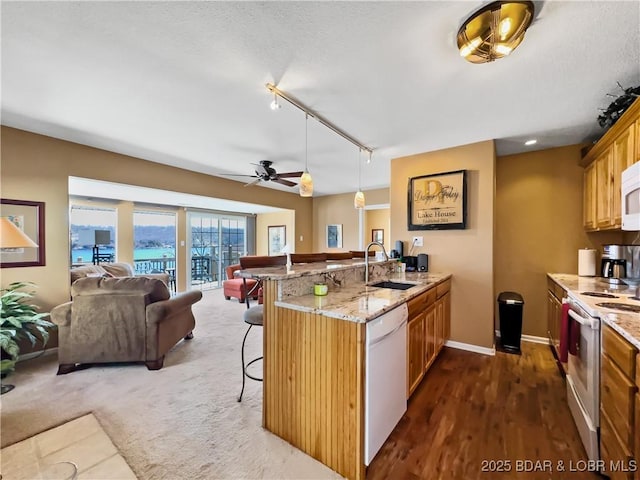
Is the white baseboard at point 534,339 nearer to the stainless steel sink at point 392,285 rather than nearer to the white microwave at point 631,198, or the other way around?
the stainless steel sink at point 392,285

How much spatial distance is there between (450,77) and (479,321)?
2.66 metres

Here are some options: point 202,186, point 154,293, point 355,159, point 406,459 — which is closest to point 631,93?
point 355,159

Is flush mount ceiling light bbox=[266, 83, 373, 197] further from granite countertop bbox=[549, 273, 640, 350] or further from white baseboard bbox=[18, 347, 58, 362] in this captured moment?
white baseboard bbox=[18, 347, 58, 362]

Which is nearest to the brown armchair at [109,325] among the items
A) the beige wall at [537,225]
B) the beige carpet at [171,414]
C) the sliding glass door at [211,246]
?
the beige carpet at [171,414]

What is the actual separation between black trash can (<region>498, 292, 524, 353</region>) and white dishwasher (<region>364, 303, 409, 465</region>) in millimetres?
2048

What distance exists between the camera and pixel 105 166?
362 centimetres

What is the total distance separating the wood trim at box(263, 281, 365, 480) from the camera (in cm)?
144

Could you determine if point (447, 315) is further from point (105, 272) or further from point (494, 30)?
point (105, 272)

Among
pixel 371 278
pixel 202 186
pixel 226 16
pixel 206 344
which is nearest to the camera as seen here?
pixel 226 16

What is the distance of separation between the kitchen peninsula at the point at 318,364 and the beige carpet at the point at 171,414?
0.45ft

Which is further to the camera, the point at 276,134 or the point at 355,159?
the point at 355,159

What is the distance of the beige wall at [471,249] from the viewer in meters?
3.09

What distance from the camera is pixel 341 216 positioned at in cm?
702

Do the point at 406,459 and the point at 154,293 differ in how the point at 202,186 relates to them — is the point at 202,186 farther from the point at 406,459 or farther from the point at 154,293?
the point at 406,459
